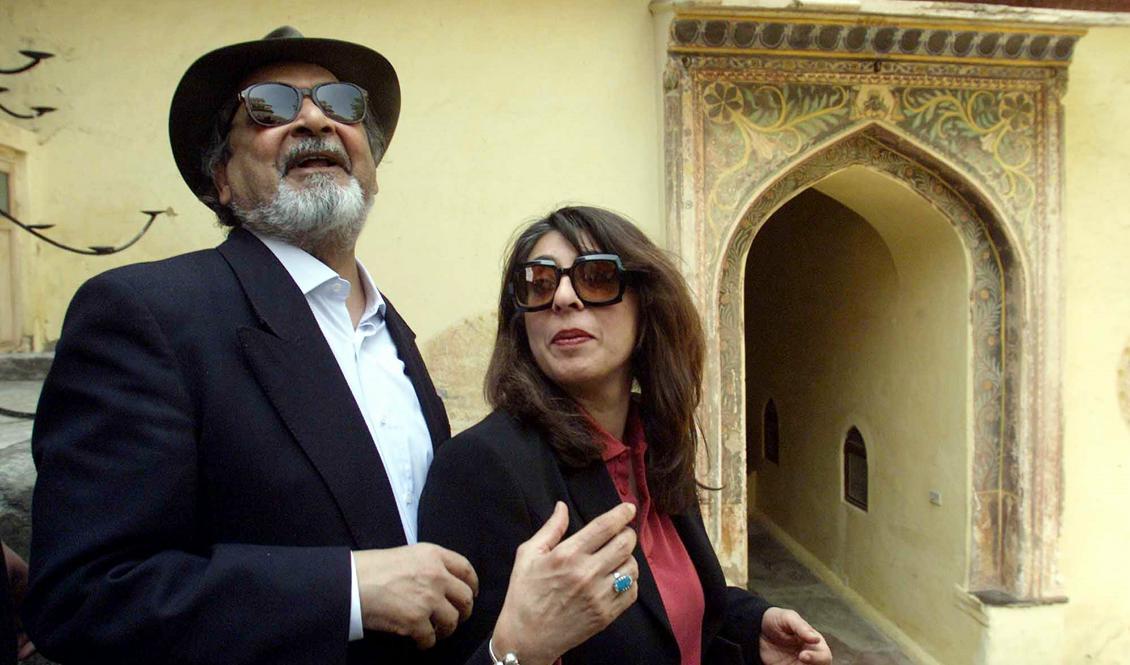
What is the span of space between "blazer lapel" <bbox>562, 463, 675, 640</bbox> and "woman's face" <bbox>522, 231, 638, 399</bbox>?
184 millimetres

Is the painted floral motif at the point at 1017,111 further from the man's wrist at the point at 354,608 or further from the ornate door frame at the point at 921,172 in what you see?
the man's wrist at the point at 354,608

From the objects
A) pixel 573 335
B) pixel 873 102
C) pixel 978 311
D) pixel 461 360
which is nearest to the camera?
pixel 573 335

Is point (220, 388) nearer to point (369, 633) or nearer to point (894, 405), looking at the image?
point (369, 633)

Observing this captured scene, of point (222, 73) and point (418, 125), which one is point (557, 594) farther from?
point (418, 125)

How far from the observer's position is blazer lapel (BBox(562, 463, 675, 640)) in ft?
4.33

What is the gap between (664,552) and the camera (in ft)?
4.89

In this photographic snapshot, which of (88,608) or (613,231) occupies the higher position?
(613,231)

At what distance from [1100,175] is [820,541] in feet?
12.8

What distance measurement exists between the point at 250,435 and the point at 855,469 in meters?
6.07

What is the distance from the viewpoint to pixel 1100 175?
4547 mm

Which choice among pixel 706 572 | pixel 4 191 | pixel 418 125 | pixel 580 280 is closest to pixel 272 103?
pixel 580 280

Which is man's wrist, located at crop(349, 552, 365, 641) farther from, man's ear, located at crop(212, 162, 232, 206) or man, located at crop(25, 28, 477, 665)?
man's ear, located at crop(212, 162, 232, 206)

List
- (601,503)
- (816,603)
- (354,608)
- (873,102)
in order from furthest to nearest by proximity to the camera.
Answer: (816,603) → (873,102) → (601,503) → (354,608)

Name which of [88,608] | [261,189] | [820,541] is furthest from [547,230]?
[820,541]
